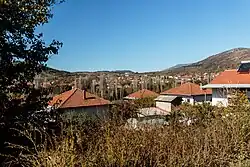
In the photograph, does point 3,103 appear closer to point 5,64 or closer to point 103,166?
point 5,64

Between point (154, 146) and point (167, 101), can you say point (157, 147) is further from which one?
point (167, 101)

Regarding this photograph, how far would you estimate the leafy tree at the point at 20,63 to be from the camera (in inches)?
199

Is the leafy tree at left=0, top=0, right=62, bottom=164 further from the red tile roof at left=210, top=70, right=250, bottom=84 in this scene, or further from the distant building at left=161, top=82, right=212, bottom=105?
the distant building at left=161, top=82, right=212, bottom=105

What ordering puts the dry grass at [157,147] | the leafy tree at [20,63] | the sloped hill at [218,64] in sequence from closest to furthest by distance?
1. the dry grass at [157,147]
2. the leafy tree at [20,63]
3. the sloped hill at [218,64]

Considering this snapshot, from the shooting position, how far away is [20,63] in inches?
216

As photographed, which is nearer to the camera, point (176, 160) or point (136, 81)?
point (176, 160)

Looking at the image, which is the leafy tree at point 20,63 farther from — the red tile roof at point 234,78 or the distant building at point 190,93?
the distant building at point 190,93

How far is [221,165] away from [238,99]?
11.2ft

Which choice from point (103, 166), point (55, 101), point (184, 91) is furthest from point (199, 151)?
point (184, 91)

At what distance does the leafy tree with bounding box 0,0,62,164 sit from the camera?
506 centimetres

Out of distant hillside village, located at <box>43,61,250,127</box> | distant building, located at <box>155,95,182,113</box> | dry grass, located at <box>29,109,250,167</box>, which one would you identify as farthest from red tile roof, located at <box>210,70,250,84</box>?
dry grass, located at <box>29,109,250,167</box>

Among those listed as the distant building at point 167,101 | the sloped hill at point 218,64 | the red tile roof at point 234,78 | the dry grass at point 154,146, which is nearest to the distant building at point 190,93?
the distant building at point 167,101

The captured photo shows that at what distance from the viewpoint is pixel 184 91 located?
40.8 metres

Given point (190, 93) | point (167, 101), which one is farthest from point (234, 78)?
point (190, 93)
